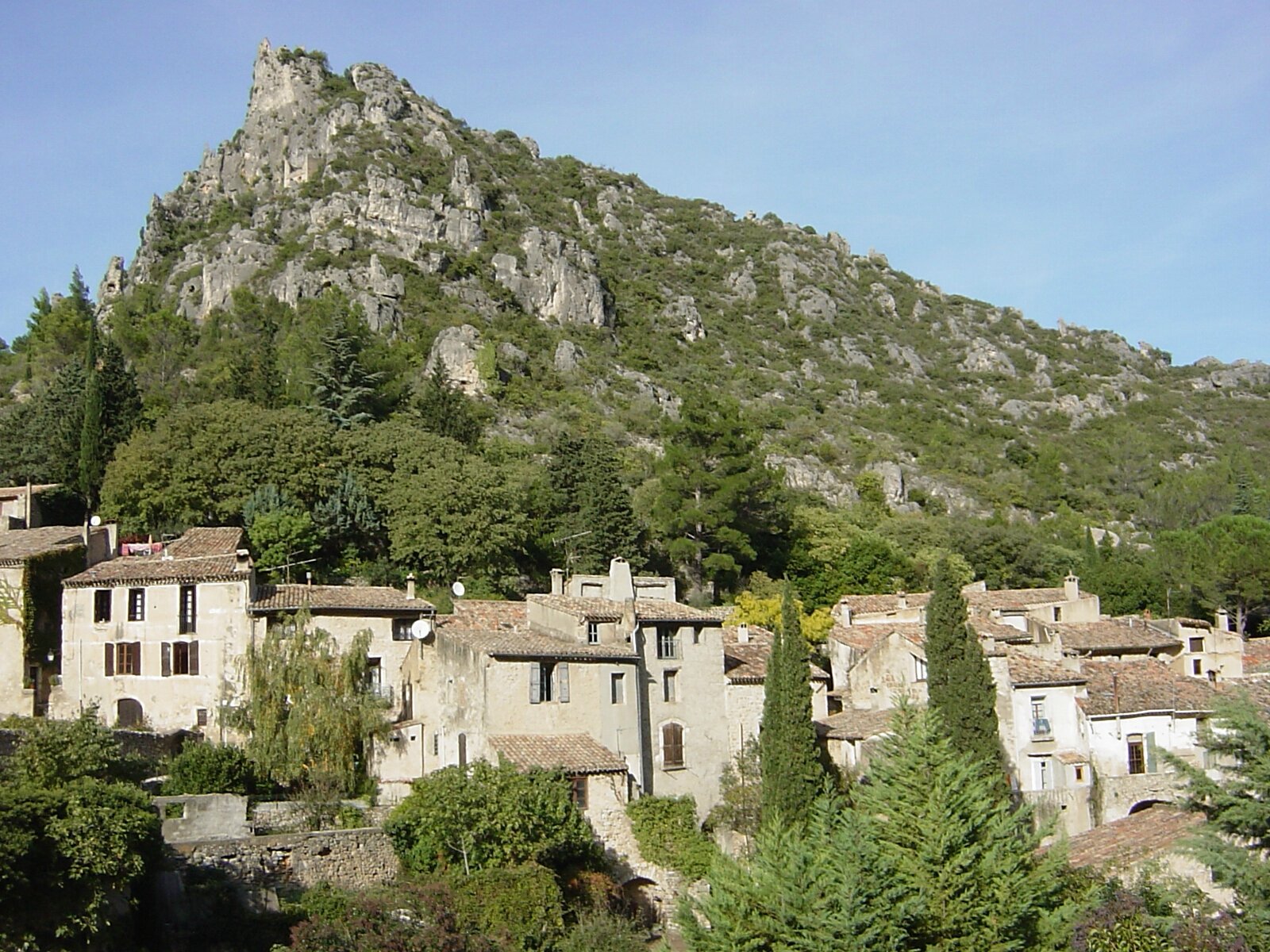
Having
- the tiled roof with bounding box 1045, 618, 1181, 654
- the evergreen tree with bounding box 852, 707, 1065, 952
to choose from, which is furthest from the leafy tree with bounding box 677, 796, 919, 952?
the tiled roof with bounding box 1045, 618, 1181, 654

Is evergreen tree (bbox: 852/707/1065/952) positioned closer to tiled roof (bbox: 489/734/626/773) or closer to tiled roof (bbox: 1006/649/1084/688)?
tiled roof (bbox: 489/734/626/773)

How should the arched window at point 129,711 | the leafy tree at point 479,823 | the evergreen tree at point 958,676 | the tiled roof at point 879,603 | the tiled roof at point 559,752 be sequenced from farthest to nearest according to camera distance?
1. the tiled roof at point 879,603
2. the arched window at point 129,711
3. the evergreen tree at point 958,676
4. the tiled roof at point 559,752
5. the leafy tree at point 479,823

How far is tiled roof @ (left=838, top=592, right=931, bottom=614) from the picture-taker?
5406 cm

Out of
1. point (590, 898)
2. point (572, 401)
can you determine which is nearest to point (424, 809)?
point (590, 898)

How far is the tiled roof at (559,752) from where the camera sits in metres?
33.1

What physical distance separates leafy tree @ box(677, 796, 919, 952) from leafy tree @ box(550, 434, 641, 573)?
3224cm

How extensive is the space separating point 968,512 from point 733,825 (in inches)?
2718

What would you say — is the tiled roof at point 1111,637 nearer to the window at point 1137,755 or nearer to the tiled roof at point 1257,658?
the tiled roof at point 1257,658

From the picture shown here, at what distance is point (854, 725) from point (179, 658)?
2184 centimetres

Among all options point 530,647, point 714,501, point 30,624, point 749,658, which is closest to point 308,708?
point 530,647

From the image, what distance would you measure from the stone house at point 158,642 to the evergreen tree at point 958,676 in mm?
21170

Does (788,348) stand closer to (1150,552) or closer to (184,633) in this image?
(1150,552)

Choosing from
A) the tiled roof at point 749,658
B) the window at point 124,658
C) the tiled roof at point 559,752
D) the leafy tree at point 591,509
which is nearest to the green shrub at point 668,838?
the tiled roof at point 559,752

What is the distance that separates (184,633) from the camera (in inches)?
1518
